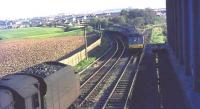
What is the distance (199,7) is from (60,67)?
735 cm

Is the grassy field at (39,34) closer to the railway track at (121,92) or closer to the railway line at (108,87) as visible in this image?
the railway line at (108,87)

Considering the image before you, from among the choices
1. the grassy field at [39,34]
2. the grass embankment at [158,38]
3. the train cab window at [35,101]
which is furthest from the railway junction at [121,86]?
the grassy field at [39,34]

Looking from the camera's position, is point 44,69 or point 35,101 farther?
point 44,69

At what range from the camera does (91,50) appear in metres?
60.5

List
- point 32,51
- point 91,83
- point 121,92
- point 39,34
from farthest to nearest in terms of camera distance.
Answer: point 39,34
point 32,51
point 91,83
point 121,92

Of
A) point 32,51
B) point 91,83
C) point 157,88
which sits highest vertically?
point 157,88

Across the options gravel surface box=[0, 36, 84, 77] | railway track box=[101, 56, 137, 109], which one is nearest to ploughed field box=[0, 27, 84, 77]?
gravel surface box=[0, 36, 84, 77]

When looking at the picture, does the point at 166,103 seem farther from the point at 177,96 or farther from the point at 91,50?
the point at 91,50

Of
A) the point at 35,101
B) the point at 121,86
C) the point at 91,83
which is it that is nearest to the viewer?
the point at 35,101

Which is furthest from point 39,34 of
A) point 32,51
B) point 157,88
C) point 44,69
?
point 44,69

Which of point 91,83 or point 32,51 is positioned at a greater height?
point 91,83

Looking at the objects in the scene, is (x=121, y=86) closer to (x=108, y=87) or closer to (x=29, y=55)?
(x=108, y=87)

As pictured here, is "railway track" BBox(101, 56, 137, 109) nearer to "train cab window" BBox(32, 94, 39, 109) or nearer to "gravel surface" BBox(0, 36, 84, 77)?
"train cab window" BBox(32, 94, 39, 109)

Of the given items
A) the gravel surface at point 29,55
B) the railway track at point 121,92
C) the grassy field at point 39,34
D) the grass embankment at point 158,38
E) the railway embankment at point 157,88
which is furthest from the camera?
the grassy field at point 39,34
